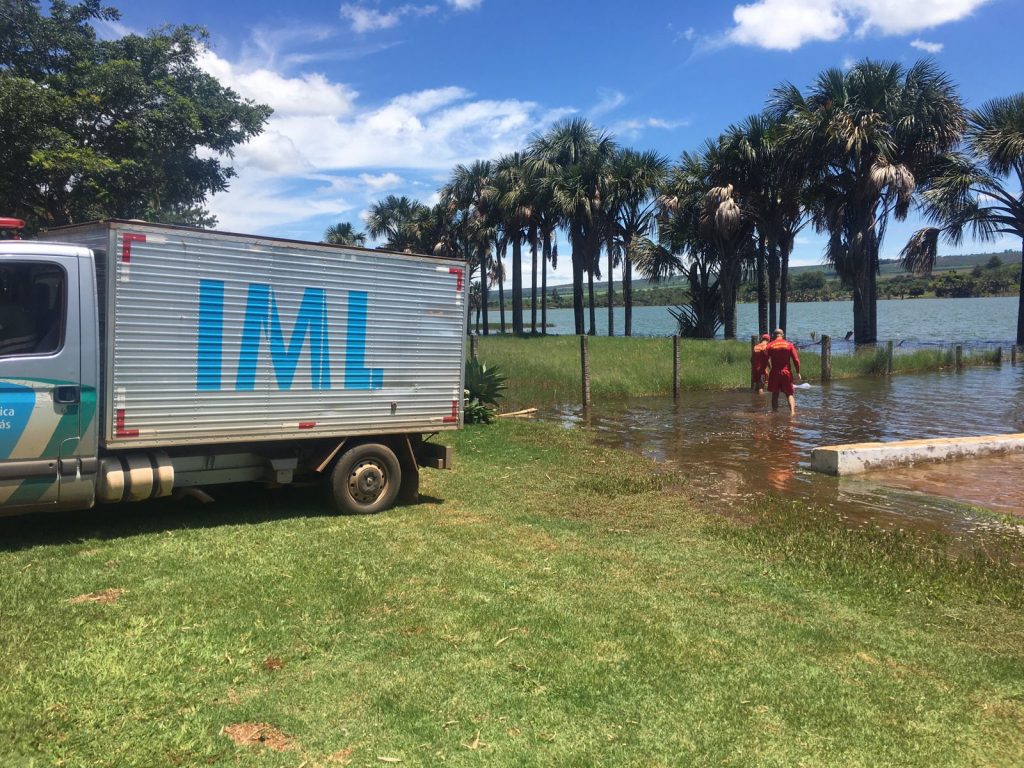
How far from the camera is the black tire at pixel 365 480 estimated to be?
768cm

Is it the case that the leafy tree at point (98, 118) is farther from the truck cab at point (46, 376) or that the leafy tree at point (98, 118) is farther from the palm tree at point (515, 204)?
the palm tree at point (515, 204)

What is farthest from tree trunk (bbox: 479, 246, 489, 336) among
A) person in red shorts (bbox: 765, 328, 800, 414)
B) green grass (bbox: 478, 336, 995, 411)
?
person in red shorts (bbox: 765, 328, 800, 414)

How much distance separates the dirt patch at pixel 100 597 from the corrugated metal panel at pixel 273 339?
4.87 feet

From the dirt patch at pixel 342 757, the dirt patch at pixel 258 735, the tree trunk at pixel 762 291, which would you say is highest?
the tree trunk at pixel 762 291

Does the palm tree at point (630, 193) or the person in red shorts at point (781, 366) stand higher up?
the palm tree at point (630, 193)

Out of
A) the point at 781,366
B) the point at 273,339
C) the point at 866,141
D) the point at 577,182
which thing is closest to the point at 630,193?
the point at 577,182

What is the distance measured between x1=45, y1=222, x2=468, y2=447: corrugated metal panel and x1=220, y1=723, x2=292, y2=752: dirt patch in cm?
352

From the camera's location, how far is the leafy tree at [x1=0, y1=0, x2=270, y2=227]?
49.9 ft

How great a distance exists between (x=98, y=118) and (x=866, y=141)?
26.9 m

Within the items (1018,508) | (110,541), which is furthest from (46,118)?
(1018,508)

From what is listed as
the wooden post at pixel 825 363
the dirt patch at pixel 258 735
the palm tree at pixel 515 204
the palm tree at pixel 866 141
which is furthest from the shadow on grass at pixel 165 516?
the palm tree at pixel 515 204

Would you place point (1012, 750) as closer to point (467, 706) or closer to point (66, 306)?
point (467, 706)

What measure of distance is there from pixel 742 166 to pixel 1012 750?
114 ft

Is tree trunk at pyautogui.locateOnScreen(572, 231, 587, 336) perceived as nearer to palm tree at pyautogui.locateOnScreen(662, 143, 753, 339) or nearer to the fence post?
palm tree at pyautogui.locateOnScreen(662, 143, 753, 339)
